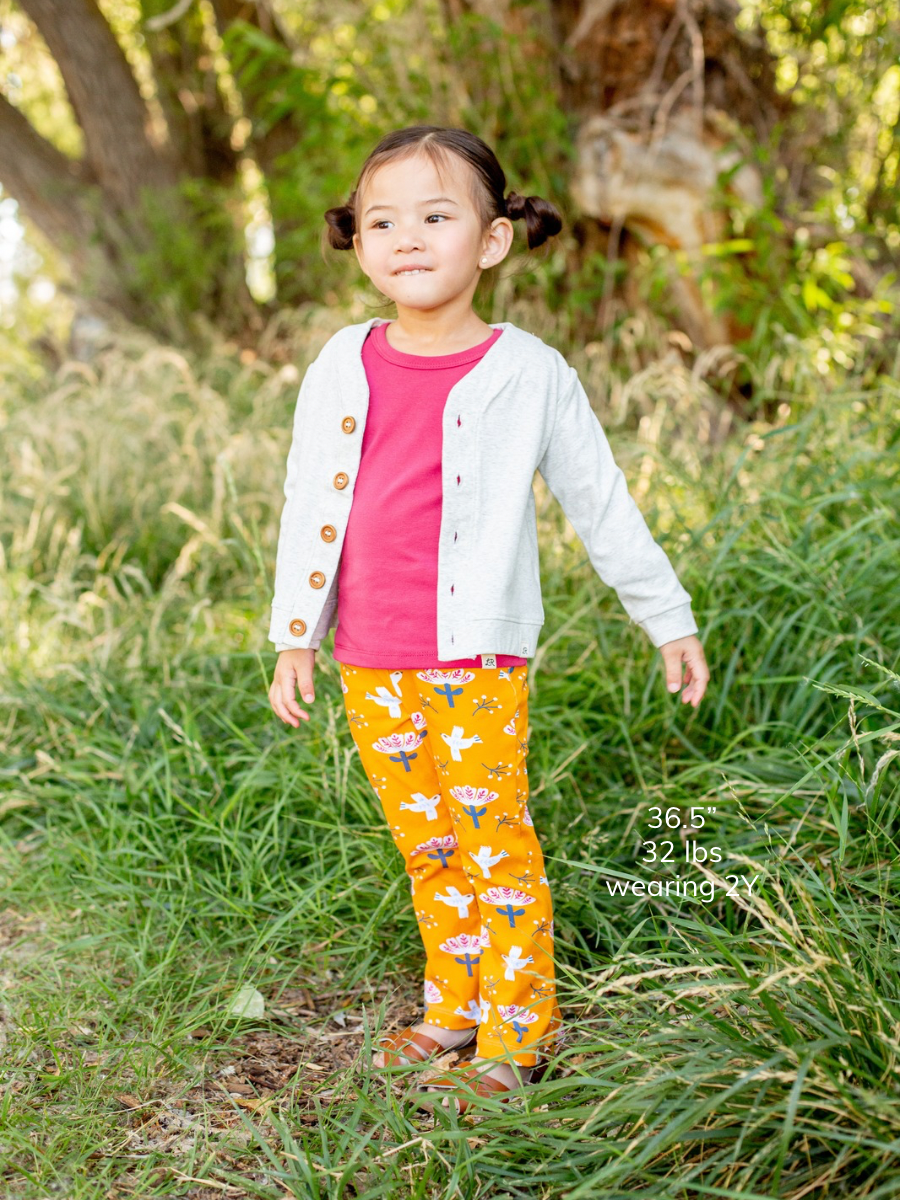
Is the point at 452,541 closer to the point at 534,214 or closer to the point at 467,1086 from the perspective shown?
the point at 534,214

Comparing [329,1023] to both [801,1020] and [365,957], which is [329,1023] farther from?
[801,1020]

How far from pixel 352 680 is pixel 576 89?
3570 millimetres

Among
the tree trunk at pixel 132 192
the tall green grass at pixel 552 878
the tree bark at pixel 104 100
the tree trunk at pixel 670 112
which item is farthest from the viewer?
the tree trunk at pixel 132 192

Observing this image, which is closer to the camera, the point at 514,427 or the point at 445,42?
the point at 514,427

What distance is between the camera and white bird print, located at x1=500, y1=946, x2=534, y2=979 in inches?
73.2

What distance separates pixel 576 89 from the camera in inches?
177

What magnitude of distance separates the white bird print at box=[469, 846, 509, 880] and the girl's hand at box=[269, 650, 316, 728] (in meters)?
0.40

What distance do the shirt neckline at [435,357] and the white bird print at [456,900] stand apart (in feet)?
3.13

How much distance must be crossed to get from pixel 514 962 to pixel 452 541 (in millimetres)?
749

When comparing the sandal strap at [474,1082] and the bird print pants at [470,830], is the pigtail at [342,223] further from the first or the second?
the sandal strap at [474,1082]

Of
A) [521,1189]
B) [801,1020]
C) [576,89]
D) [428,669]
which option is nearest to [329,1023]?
[521,1189]

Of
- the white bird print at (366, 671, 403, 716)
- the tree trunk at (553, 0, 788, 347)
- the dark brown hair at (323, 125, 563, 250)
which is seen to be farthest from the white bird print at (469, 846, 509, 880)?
the tree trunk at (553, 0, 788, 347)

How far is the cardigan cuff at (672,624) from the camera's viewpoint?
1.83m

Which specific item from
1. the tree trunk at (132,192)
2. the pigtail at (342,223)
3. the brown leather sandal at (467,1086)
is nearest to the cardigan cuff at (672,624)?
the brown leather sandal at (467,1086)
